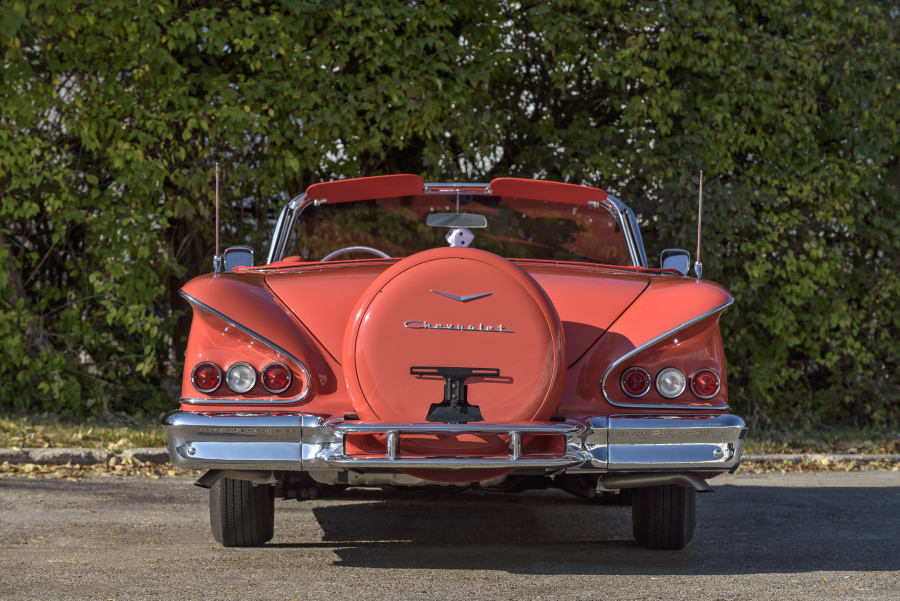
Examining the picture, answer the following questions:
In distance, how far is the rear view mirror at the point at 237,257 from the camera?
19.4 feet

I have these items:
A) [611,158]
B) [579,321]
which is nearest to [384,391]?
[579,321]

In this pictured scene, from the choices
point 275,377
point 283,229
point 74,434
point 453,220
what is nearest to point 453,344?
point 275,377

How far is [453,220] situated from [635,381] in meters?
1.98

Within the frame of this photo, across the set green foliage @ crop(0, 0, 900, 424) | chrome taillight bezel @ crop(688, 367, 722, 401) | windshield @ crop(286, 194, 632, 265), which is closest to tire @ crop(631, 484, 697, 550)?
chrome taillight bezel @ crop(688, 367, 722, 401)

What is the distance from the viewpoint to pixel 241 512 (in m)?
5.24

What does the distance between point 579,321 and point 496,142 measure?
6603mm

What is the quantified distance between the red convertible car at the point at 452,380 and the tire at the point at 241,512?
0.07ft

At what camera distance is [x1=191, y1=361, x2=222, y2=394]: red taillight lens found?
464 cm

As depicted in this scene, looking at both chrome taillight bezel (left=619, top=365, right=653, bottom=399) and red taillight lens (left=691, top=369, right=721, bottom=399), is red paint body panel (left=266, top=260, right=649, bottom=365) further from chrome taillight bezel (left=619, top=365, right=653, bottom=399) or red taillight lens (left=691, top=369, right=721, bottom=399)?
red taillight lens (left=691, top=369, right=721, bottom=399)

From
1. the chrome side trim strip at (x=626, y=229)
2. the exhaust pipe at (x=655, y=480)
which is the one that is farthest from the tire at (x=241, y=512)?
the chrome side trim strip at (x=626, y=229)

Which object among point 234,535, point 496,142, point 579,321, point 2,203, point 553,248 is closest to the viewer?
point 579,321

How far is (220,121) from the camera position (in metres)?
10.3

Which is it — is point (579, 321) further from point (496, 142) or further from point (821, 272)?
point (821, 272)

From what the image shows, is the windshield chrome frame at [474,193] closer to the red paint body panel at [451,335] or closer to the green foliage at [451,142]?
the red paint body panel at [451,335]
